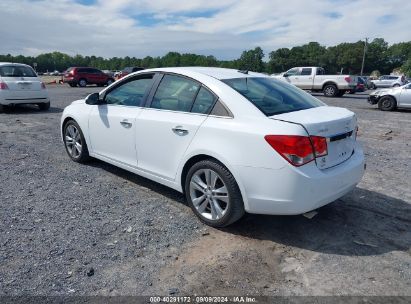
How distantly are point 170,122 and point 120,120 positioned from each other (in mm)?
963

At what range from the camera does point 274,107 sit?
365 cm

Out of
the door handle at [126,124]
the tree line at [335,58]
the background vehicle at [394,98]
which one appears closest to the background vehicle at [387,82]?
the background vehicle at [394,98]

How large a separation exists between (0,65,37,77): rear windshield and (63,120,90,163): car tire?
23.0 ft

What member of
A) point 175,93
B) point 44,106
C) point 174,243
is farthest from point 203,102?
point 44,106

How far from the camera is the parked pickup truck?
22.0 meters

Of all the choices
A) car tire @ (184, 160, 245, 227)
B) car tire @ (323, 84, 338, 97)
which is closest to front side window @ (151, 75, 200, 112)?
car tire @ (184, 160, 245, 227)

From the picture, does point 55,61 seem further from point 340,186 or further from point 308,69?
point 340,186

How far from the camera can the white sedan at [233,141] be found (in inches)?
126

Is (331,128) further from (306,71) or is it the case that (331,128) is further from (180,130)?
(306,71)

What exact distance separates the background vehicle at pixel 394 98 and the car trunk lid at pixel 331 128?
1290 centimetres

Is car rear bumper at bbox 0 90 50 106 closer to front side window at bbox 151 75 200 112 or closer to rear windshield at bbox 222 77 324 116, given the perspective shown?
front side window at bbox 151 75 200 112

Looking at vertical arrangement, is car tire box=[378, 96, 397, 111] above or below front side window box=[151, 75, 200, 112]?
below

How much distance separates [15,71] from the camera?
1167 centimetres

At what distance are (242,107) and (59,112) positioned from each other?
10.4 meters
